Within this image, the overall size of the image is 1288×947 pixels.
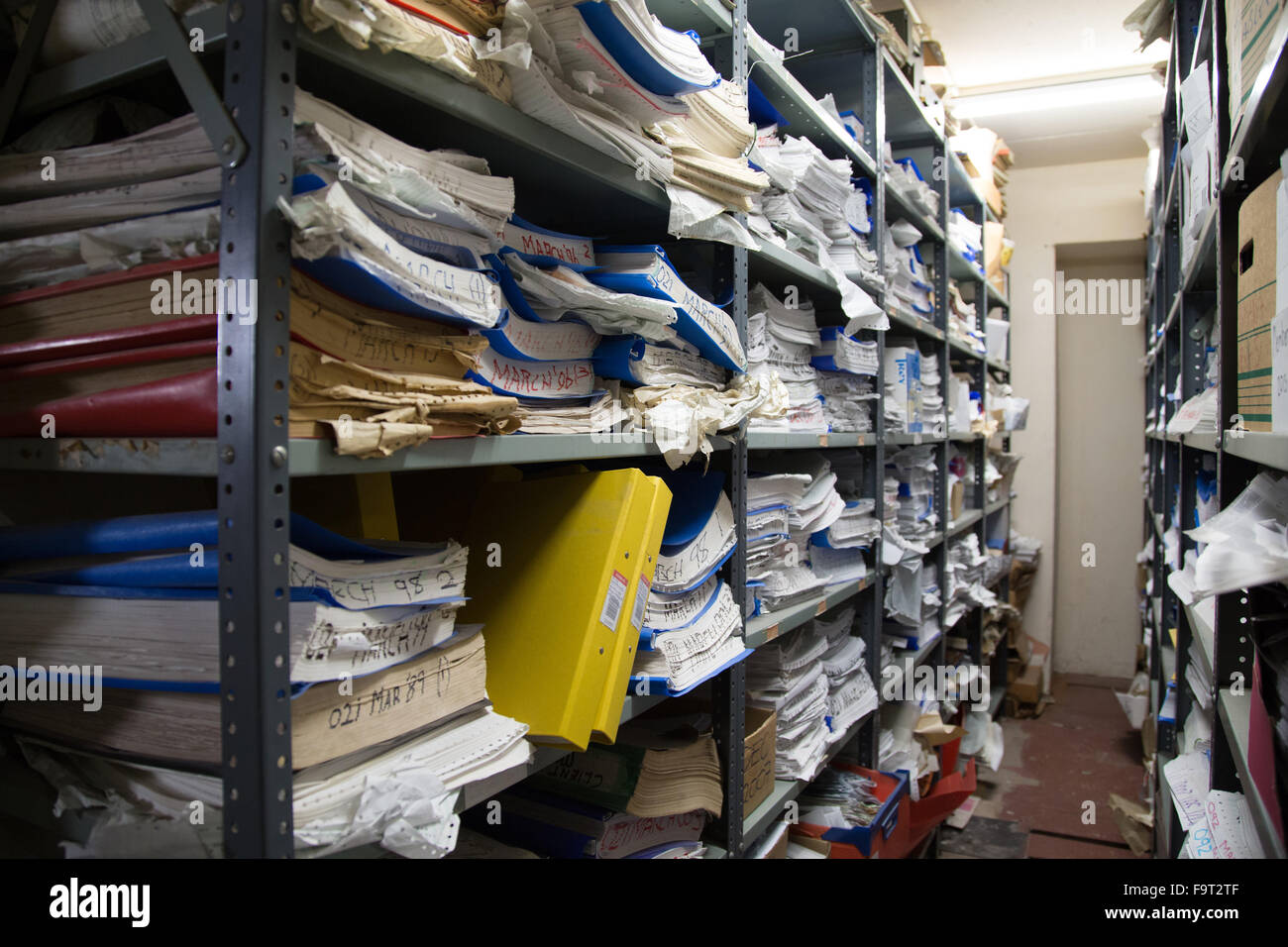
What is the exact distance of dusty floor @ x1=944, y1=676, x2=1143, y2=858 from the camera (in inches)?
125

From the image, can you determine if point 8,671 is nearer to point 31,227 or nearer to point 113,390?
point 113,390

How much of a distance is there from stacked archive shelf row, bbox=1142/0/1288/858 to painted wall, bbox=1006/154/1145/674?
9.09 feet

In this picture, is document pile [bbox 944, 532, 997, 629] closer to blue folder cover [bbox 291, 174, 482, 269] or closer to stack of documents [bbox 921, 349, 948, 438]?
stack of documents [bbox 921, 349, 948, 438]

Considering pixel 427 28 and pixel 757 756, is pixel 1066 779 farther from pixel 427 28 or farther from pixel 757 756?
pixel 427 28

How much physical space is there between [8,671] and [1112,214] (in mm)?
6172

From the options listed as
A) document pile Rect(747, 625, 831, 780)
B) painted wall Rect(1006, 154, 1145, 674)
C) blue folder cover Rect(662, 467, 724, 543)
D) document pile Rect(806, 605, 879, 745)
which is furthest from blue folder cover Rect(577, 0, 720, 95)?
painted wall Rect(1006, 154, 1145, 674)

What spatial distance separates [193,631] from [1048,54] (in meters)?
4.48

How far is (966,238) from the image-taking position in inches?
149

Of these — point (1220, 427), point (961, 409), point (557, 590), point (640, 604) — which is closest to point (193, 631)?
point (557, 590)

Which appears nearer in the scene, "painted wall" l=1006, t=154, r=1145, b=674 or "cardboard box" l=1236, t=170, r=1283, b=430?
"cardboard box" l=1236, t=170, r=1283, b=430

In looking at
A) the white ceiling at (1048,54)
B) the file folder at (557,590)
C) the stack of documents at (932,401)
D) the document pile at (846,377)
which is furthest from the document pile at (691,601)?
the white ceiling at (1048,54)

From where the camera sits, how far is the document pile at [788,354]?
1.84 metres

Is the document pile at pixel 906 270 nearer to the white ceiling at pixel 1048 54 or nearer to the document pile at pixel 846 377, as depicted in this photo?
the document pile at pixel 846 377

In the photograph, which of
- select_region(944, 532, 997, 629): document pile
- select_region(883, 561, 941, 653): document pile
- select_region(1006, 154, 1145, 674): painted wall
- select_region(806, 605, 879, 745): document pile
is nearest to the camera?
select_region(806, 605, 879, 745): document pile
